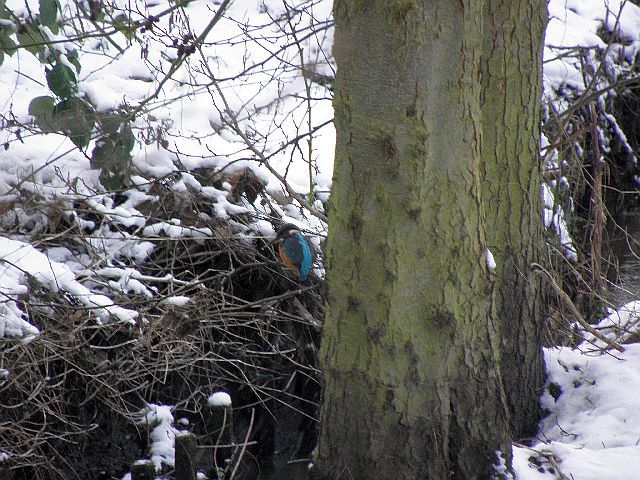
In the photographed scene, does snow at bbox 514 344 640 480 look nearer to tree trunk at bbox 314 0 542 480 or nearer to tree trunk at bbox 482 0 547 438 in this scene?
tree trunk at bbox 482 0 547 438

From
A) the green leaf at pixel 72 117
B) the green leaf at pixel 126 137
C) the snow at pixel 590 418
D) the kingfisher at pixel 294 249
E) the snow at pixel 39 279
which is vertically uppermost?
the green leaf at pixel 72 117

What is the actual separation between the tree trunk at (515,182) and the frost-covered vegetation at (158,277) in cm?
30

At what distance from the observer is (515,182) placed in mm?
3465

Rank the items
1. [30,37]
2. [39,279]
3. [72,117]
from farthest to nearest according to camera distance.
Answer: [39,279] → [72,117] → [30,37]

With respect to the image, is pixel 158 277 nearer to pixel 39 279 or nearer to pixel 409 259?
pixel 39 279

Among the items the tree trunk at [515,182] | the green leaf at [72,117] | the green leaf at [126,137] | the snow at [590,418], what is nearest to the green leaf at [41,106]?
the green leaf at [72,117]

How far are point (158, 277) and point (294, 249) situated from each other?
84 cm

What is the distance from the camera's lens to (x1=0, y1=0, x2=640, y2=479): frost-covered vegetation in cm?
355

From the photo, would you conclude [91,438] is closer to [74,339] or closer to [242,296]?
[74,339]

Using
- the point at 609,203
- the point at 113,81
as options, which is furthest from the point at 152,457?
the point at 609,203

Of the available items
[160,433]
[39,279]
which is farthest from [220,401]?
[39,279]

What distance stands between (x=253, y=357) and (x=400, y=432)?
2118mm

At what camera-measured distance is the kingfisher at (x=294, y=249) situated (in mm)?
4571

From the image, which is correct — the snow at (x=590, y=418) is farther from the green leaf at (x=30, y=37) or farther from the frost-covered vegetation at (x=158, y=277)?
the green leaf at (x=30, y=37)
